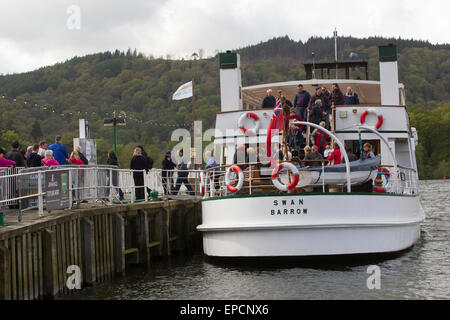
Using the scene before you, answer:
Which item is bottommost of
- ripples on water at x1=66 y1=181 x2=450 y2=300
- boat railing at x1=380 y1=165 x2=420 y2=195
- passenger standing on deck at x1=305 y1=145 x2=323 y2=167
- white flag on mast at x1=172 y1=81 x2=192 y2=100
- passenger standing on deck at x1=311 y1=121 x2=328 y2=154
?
ripples on water at x1=66 y1=181 x2=450 y2=300

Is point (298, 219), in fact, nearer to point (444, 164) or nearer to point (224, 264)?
point (224, 264)

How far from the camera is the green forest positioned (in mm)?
78812

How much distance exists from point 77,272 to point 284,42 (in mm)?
122052

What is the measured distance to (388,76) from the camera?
62.1ft

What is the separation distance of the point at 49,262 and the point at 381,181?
8.17m

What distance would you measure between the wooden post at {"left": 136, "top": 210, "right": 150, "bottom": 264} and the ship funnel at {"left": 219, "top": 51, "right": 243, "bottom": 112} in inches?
204

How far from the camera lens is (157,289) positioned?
41.1ft

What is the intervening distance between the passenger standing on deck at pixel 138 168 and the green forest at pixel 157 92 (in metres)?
45.9

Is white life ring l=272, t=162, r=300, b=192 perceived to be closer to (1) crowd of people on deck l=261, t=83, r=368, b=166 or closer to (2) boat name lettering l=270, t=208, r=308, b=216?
(1) crowd of people on deck l=261, t=83, r=368, b=166

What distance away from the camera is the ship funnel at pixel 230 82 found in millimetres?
19547

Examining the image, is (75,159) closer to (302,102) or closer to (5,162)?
(5,162)

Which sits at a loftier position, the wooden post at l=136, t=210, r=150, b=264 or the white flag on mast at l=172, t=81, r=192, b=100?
the white flag on mast at l=172, t=81, r=192, b=100

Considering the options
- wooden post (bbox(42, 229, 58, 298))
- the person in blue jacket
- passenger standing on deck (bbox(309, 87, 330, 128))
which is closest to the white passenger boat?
passenger standing on deck (bbox(309, 87, 330, 128))

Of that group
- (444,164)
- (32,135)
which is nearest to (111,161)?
(32,135)
